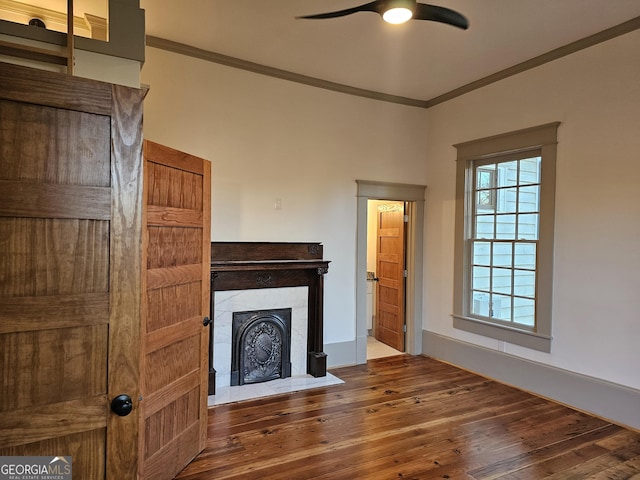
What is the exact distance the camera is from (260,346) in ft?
13.7

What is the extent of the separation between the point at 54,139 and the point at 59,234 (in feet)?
0.97

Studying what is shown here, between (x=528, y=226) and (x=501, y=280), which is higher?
(x=528, y=226)

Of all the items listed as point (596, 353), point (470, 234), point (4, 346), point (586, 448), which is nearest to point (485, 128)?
point (470, 234)

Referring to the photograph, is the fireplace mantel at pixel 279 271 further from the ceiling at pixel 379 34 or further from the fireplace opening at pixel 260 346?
the ceiling at pixel 379 34

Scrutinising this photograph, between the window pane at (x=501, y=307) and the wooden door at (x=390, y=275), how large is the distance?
1245 millimetres

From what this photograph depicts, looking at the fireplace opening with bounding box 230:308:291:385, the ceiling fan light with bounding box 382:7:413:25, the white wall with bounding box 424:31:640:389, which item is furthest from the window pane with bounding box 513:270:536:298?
the ceiling fan light with bounding box 382:7:413:25

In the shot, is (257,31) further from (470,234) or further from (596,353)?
(596,353)

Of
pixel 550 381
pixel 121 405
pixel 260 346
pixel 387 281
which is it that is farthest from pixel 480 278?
pixel 121 405

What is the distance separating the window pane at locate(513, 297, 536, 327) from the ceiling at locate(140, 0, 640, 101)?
2.49 meters

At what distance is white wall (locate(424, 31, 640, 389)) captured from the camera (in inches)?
133

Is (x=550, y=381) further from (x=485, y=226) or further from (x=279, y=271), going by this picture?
(x=279, y=271)

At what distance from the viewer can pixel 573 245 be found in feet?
12.3

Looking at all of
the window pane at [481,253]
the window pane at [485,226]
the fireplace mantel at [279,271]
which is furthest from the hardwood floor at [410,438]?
the window pane at [485,226]

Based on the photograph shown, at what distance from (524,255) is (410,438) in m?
2.32
